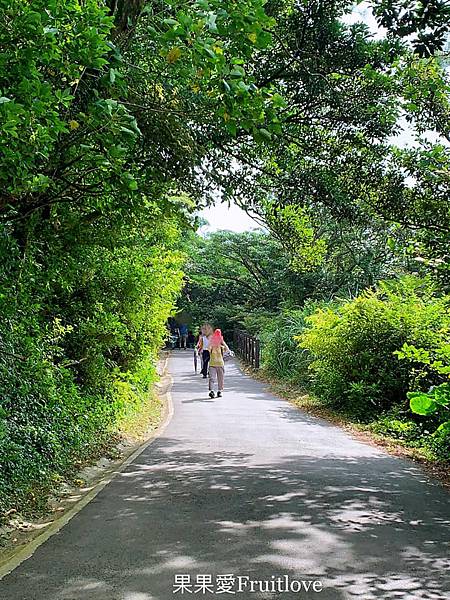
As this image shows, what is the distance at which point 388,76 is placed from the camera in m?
10.1

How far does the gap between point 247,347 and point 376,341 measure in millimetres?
17410

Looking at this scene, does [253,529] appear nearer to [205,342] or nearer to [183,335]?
[205,342]

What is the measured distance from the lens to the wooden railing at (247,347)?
29914 mm

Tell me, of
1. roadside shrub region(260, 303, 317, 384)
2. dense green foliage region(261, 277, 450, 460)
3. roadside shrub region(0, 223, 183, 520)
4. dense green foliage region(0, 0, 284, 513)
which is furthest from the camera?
roadside shrub region(260, 303, 317, 384)

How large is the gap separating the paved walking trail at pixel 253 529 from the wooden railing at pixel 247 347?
1830 cm

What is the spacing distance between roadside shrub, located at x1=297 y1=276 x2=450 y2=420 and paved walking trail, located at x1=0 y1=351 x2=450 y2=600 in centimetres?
450

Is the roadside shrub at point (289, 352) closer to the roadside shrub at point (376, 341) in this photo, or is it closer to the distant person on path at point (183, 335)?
the roadside shrub at point (376, 341)

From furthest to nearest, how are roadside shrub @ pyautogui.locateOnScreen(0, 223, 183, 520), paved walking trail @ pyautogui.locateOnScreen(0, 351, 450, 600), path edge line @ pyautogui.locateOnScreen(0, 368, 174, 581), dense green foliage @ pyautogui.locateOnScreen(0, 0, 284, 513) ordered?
1. roadside shrub @ pyautogui.locateOnScreen(0, 223, 183, 520)
2. path edge line @ pyautogui.locateOnScreen(0, 368, 174, 581)
3. paved walking trail @ pyautogui.locateOnScreen(0, 351, 450, 600)
4. dense green foliage @ pyautogui.locateOnScreen(0, 0, 284, 513)

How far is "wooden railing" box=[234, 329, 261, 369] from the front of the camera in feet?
98.1

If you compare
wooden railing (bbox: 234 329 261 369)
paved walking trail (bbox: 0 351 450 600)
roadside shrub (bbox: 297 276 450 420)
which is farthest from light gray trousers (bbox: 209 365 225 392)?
wooden railing (bbox: 234 329 261 369)

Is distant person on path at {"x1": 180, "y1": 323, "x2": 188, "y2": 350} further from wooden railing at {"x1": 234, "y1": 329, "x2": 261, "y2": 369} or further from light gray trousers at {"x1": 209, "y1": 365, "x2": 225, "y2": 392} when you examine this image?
light gray trousers at {"x1": 209, "y1": 365, "x2": 225, "y2": 392}

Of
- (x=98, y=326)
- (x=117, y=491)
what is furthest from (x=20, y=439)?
(x=98, y=326)

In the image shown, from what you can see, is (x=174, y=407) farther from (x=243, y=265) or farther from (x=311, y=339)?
(x=243, y=265)

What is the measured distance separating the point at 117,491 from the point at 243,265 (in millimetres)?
31778
